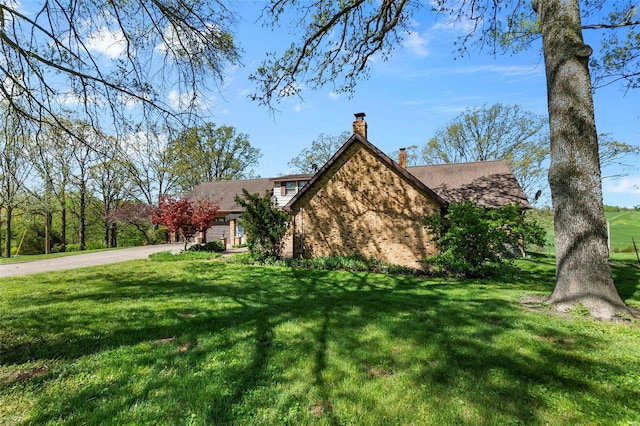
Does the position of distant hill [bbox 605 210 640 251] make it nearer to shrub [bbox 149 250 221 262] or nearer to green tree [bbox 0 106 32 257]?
shrub [bbox 149 250 221 262]

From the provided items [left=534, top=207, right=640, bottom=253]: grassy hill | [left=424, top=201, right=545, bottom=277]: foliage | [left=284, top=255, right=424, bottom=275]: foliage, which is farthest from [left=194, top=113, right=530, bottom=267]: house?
[left=534, top=207, right=640, bottom=253]: grassy hill

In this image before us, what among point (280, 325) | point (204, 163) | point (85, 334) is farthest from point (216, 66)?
point (204, 163)

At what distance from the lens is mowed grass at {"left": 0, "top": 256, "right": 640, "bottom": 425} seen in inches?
107

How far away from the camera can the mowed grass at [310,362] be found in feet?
8.94

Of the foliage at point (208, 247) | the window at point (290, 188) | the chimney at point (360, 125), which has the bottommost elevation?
the foliage at point (208, 247)

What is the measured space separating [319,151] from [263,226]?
27.5 m

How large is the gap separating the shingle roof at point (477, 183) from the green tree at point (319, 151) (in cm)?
1854

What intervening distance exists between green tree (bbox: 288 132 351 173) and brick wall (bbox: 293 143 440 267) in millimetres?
24770

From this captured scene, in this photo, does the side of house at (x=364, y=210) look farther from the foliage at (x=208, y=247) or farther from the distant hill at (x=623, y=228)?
the distant hill at (x=623, y=228)

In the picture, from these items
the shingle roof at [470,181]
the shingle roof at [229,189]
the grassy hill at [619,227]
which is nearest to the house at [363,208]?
the shingle roof at [470,181]

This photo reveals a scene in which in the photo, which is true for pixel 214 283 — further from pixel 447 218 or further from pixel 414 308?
pixel 447 218

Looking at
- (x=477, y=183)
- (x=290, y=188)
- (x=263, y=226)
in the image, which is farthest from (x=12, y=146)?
(x=477, y=183)

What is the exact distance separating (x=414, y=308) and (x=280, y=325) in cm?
289

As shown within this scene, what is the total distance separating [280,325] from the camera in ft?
16.5
